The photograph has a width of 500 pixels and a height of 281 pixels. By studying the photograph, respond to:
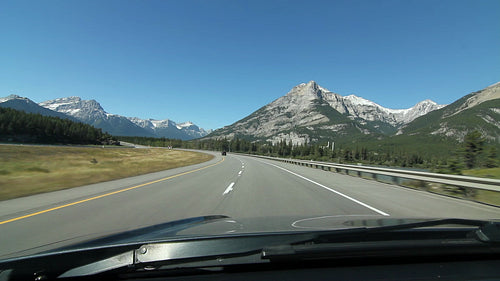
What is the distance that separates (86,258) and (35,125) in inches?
5399

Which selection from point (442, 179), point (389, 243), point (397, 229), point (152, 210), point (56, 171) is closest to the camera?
point (389, 243)

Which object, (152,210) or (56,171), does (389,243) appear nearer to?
(152,210)

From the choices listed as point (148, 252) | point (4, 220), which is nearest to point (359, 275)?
point (148, 252)

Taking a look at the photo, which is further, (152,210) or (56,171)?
(56,171)

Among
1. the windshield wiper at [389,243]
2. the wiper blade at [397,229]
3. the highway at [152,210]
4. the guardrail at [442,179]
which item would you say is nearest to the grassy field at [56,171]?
the highway at [152,210]

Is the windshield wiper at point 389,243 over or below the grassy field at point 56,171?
over

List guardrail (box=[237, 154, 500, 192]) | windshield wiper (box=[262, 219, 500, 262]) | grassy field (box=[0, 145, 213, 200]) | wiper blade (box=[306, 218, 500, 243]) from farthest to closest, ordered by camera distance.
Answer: grassy field (box=[0, 145, 213, 200])
guardrail (box=[237, 154, 500, 192])
wiper blade (box=[306, 218, 500, 243])
windshield wiper (box=[262, 219, 500, 262])

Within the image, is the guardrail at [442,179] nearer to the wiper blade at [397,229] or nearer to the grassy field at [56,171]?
the wiper blade at [397,229]

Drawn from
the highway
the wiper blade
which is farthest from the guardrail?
the wiper blade

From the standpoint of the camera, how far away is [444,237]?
2768 millimetres

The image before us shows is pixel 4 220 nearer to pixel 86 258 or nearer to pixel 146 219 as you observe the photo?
pixel 146 219

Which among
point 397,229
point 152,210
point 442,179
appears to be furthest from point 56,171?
point 442,179

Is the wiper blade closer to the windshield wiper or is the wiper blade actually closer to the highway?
the windshield wiper

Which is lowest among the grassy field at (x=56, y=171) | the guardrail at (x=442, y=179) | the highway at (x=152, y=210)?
the grassy field at (x=56, y=171)
